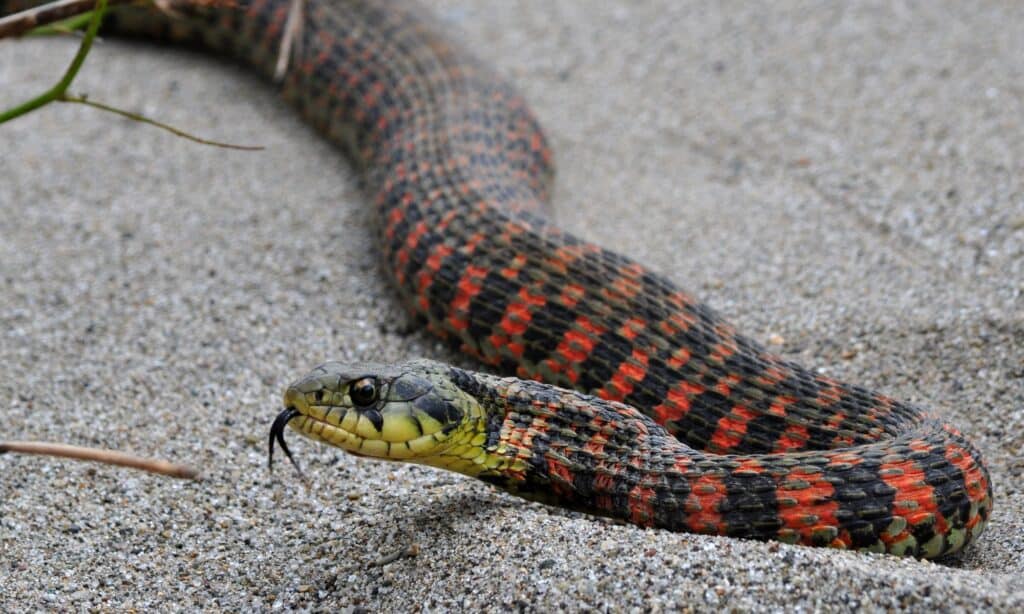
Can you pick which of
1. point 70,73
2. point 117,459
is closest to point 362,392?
point 117,459

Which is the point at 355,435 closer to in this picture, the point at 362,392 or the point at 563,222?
the point at 362,392

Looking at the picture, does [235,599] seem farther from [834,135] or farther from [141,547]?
[834,135]

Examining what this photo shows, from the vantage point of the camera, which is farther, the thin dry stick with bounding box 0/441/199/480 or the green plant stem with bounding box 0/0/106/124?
the green plant stem with bounding box 0/0/106/124

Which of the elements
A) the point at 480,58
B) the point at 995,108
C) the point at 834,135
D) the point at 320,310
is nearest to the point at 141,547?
the point at 320,310

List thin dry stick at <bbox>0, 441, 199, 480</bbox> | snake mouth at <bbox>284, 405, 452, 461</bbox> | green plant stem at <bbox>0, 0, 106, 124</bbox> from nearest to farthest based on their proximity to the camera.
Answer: thin dry stick at <bbox>0, 441, 199, 480</bbox>, green plant stem at <bbox>0, 0, 106, 124</bbox>, snake mouth at <bbox>284, 405, 452, 461</bbox>

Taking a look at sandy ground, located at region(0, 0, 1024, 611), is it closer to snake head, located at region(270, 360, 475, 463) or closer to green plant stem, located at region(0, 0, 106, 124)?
snake head, located at region(270, 360, 475, 463)

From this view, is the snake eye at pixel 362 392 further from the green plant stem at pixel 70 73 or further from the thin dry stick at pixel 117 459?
the green plant stem at pixel 70 73

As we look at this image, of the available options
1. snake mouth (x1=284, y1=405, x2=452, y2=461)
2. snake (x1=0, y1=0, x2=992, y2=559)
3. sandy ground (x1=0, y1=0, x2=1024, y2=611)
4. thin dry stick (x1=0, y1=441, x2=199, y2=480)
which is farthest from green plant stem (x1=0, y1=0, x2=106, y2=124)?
sandy ground (x1=0, y1=0, x2=1024, y2=611)
